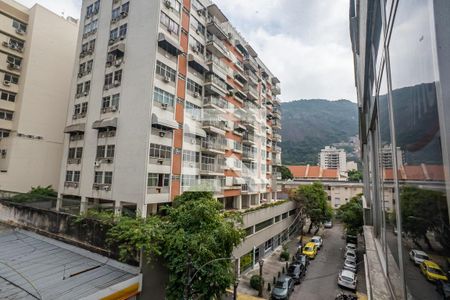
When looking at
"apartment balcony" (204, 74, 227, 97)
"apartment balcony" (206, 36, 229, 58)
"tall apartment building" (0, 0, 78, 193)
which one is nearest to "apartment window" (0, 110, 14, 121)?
"tall apartment building" (0, 0, 78, 193)

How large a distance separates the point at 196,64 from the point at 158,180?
11.8 meters

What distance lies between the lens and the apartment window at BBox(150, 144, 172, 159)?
61.3ft

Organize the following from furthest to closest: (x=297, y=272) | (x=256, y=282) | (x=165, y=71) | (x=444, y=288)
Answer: (x=297, y=272) < (x=165, y=71) < (x=256, y=282) < (x=444, y=288)

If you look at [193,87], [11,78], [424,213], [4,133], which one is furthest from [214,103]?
[424,213]

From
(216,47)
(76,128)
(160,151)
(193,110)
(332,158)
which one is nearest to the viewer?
(160,151)

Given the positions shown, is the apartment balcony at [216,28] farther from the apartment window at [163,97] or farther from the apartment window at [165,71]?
the apartment window at [163,97]

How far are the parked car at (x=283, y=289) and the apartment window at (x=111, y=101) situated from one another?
Result: 19031 mm

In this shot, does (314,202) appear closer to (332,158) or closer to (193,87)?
(193,87)

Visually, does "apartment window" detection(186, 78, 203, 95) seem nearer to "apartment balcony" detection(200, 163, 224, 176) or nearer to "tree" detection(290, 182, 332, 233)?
"apartment balcony" detection(200, 163, 224, 176)

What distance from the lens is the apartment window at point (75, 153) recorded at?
2252cm

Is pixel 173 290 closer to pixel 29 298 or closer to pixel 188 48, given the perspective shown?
pixel 29 298

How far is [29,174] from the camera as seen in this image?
2466 cm

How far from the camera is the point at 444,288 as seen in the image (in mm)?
1376

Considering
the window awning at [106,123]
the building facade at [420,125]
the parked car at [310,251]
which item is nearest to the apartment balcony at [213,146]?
the window awning at [106,123]
